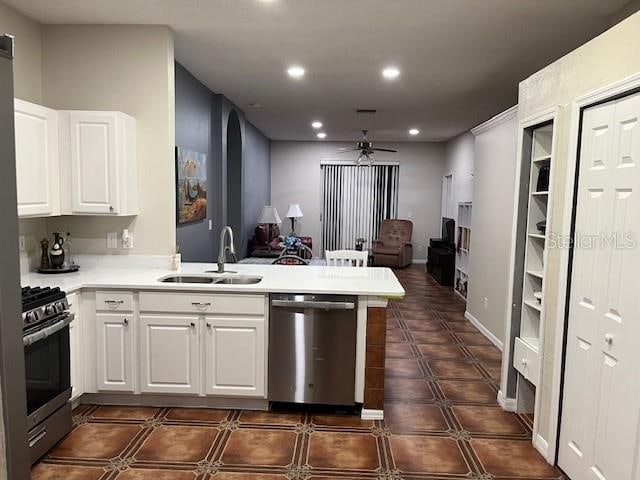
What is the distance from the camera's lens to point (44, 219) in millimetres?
3598

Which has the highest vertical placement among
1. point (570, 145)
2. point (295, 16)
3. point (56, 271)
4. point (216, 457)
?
point (295, 16)

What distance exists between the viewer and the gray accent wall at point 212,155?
181 inches

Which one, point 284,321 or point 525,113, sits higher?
point 525,113

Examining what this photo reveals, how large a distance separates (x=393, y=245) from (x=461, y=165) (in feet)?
7.53

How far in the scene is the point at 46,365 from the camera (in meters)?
2.53

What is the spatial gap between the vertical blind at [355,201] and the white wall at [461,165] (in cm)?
133

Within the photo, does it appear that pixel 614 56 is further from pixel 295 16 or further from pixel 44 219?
pixel 44 219

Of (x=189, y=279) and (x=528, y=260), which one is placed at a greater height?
(x=528, y=260)

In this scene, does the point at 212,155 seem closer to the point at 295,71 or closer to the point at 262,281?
the point at 295,71

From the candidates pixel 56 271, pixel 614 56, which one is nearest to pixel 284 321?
pixel 56 271

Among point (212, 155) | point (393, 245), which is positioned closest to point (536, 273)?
point (212, 155)

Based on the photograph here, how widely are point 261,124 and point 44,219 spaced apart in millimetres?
5043

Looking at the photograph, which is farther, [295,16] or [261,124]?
[261,124]

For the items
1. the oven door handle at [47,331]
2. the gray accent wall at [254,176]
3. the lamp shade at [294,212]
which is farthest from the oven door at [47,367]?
the lamp shade at [294,212]
